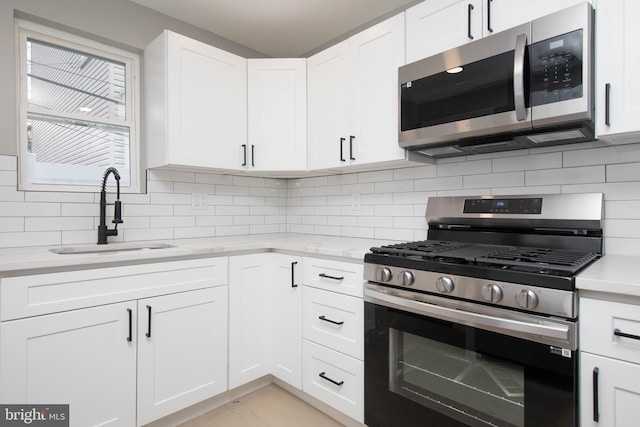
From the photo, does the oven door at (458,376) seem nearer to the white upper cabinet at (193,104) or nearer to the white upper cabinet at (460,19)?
the white upper cabinet at (460,19)

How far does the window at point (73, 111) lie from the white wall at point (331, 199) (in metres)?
0.16

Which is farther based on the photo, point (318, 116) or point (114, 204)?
point (318, 116)

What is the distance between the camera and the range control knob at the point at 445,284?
4.29 ft

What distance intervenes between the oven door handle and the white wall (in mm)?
689

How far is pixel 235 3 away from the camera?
2232 mm

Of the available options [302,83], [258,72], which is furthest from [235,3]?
[302,83]

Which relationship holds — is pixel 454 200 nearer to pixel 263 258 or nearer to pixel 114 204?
pixel 263 258

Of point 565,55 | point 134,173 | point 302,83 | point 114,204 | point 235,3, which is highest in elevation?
point 235,3

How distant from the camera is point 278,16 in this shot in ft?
7.86

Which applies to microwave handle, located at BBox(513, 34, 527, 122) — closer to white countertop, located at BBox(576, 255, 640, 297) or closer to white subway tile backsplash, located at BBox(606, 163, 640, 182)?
white subway tile backsplash, located at BBox(606, 163, 640, 182)

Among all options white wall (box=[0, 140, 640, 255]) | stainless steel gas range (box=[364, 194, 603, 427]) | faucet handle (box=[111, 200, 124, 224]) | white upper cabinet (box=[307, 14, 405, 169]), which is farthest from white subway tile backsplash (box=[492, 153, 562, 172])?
faucet handle (box=[111, 200, 124, 224])

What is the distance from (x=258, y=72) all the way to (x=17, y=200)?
1.58 m

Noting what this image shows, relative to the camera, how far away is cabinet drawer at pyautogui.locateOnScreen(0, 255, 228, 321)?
1383 mm

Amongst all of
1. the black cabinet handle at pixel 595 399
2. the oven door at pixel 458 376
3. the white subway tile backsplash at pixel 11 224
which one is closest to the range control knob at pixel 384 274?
the oven door at pixel 458 376
